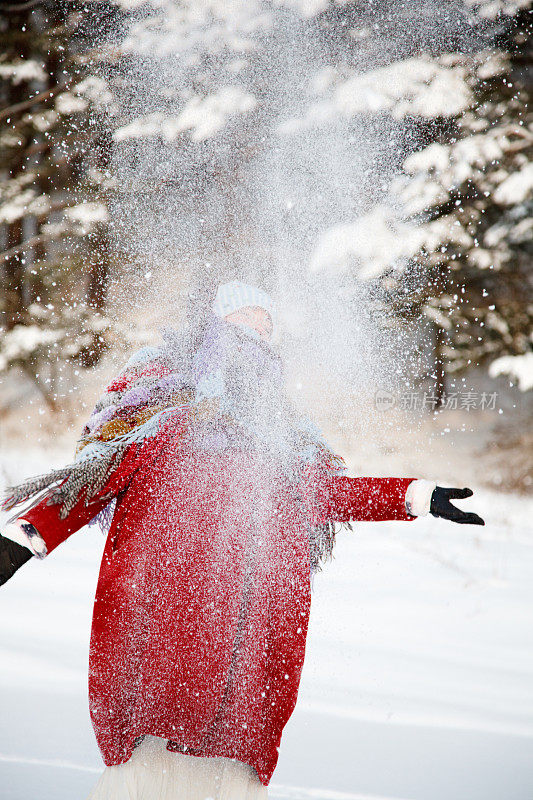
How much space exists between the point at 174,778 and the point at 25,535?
545mm

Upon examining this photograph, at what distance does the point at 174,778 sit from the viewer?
3.69 ft

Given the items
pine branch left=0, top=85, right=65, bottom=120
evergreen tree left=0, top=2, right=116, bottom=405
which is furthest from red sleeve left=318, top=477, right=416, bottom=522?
pine branch left=0, top=85, right=65, bottom=120

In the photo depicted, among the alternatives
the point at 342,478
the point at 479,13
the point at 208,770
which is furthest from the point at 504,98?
the point at 208,770

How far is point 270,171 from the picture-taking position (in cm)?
334

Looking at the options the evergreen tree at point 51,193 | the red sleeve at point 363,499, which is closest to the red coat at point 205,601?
the red sleeve at point 363,499

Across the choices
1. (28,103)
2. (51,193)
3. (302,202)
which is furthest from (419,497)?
(28,103)

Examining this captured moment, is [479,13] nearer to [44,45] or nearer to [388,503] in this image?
[44,45]

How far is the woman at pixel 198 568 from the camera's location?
1.08 metres

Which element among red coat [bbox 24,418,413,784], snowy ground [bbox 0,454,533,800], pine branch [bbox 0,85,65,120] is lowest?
snowy ground [bbox 0,454,533,800]

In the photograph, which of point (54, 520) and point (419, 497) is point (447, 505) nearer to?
point (419, 497)

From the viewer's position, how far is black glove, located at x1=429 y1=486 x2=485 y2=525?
3.43ft

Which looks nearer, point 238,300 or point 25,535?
point 25,535

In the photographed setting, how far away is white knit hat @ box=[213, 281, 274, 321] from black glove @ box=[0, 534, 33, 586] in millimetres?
664

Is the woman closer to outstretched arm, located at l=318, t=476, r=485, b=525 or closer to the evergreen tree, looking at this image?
outstretched arm, located at l=318, t=476, r=485, b=525
